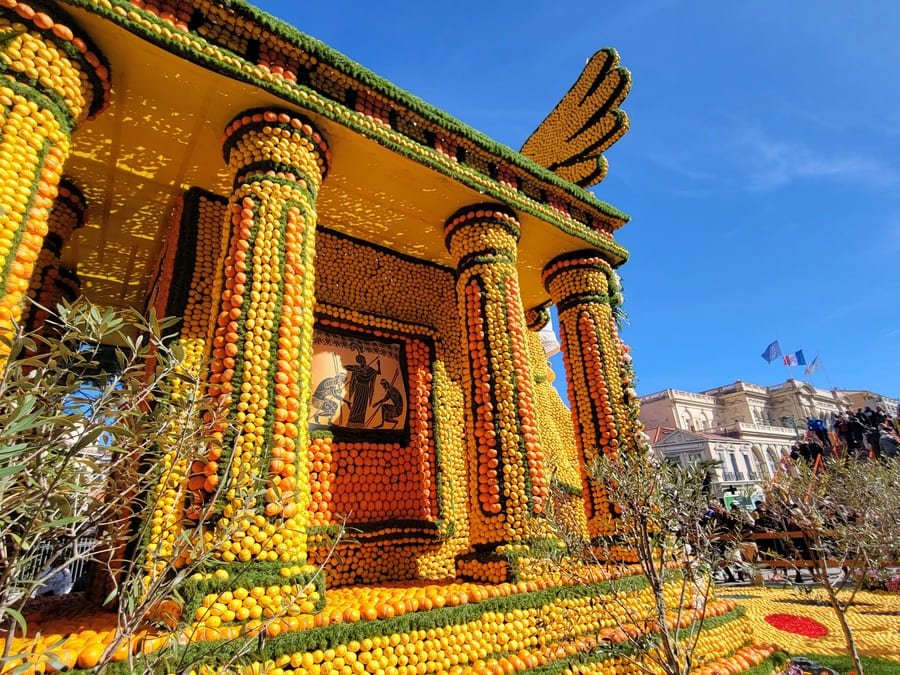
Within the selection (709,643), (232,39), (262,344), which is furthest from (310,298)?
(709,643)

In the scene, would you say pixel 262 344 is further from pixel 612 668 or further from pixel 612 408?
pixel 612 408

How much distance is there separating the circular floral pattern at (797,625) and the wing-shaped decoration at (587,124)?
882 centimetres

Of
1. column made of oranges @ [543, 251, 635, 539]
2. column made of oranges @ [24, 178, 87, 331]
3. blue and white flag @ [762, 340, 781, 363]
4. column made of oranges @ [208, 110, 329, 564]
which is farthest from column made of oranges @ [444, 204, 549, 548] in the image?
blue and white flag @ [762, 340, 781, 363]

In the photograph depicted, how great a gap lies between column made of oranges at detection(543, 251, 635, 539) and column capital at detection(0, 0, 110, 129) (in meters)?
7.00

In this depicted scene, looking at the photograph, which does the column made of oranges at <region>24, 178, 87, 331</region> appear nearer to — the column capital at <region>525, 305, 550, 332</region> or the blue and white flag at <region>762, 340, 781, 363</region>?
the column capital at <region>525, 305, 550, 332</region>

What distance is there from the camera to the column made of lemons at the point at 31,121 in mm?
3688

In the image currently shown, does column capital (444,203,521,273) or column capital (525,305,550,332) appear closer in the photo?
column capital (444,203,521,273)

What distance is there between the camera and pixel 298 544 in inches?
169

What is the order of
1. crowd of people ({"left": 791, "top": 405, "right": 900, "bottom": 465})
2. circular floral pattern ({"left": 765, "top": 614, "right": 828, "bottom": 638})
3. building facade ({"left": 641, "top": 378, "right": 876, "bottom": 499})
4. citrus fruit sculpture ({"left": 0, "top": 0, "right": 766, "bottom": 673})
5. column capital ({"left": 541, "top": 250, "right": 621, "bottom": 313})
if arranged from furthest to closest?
1. building facade ({"left": 641, "top": 378, "right": 876, "bottom": 499})
2. crowd of people ({"left": 791, "top": 405, "right": 900, "bottom": 465})
3. column capital ({"left": 541, "top": 250, "right": 621, "bottom": 313})
4. circular floral pattern ({"left": 765, "top": 614, "right": 828, "bottom": 638})
5. citrus fruit sculpture ({"left": 0, "top": 0, "right": 766, "bottom": 673})

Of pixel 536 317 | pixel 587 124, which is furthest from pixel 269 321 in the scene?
pixel 536 317

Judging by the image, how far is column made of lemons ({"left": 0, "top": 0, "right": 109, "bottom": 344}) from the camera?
12.1ft

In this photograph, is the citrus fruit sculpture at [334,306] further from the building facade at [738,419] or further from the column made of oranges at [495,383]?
the building facade at [738,419]

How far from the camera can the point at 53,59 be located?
4250mm

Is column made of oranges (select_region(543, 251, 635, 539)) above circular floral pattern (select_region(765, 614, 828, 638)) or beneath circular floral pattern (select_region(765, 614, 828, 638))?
above
